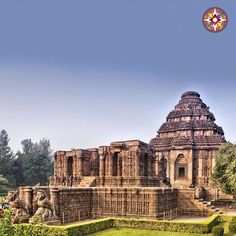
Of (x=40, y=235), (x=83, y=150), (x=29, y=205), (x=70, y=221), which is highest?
(x=83, y=150)

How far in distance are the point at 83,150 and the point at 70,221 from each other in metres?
9.49

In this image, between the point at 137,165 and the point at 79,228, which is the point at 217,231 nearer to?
the point at 79,228

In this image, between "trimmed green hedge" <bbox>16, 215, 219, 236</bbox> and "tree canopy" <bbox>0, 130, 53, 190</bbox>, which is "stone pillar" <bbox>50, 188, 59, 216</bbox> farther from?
"tree canopy" <bbox>0, 130, 53, 190</bbox>

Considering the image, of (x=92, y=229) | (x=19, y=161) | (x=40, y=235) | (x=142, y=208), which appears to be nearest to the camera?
(x=40, y=235)

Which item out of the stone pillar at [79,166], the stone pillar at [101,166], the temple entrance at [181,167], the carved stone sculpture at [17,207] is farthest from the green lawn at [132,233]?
the temple entrance at [181,167]

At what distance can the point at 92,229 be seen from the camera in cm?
1872

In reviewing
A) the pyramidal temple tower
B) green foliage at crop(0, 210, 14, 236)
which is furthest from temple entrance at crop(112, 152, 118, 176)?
green foliage at crop(0, 210, 14, 236)

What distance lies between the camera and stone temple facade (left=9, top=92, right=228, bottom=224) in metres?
21.8

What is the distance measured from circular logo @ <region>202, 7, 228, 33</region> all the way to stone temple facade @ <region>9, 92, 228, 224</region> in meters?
11.3

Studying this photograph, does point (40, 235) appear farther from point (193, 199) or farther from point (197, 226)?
point (193, 199)

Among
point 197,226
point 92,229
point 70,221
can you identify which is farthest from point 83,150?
point 197,226

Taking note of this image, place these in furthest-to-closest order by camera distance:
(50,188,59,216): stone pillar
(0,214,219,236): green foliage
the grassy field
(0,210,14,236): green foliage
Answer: (50,188,59,216): stone pillar < the grassy field < (0,214,219,236): green foliage < (0,210,14,236): green foliage

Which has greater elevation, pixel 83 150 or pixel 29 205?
pixel 83 150

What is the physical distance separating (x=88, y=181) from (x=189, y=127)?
57.9 feet
